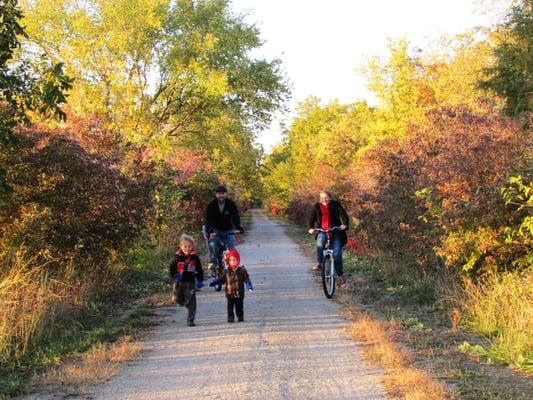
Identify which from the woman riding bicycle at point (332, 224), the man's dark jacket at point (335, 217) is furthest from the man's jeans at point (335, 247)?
the man's dark jacket at point (335, 217)

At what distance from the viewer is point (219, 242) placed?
11.5 meters

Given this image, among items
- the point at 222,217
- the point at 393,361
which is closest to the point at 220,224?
the point at 222,217

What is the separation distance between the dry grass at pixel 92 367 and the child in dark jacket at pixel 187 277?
1.41 metres

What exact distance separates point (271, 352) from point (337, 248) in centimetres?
449

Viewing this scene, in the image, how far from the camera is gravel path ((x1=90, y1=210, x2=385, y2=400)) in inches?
212

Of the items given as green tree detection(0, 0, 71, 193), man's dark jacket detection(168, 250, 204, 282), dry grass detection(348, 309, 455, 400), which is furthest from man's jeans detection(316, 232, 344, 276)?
green tree detection(0, 0, 71, 193)

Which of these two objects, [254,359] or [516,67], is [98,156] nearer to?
[254,359]

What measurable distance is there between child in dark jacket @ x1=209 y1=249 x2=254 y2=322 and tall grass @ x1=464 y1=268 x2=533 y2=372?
3212mm

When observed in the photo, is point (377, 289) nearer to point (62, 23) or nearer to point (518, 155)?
point (518, 155)

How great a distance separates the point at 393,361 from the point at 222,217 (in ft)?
19.6

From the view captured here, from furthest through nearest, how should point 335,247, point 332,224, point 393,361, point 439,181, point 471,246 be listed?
point 332,224 → point 335,247 → point 439,181 → point 471,246 → point 393,361

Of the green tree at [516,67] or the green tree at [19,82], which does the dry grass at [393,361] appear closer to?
the green tree at [19,82]

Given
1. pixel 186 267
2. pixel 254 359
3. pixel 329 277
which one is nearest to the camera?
pixel 254 359

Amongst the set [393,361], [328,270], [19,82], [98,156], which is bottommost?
[393,361]
